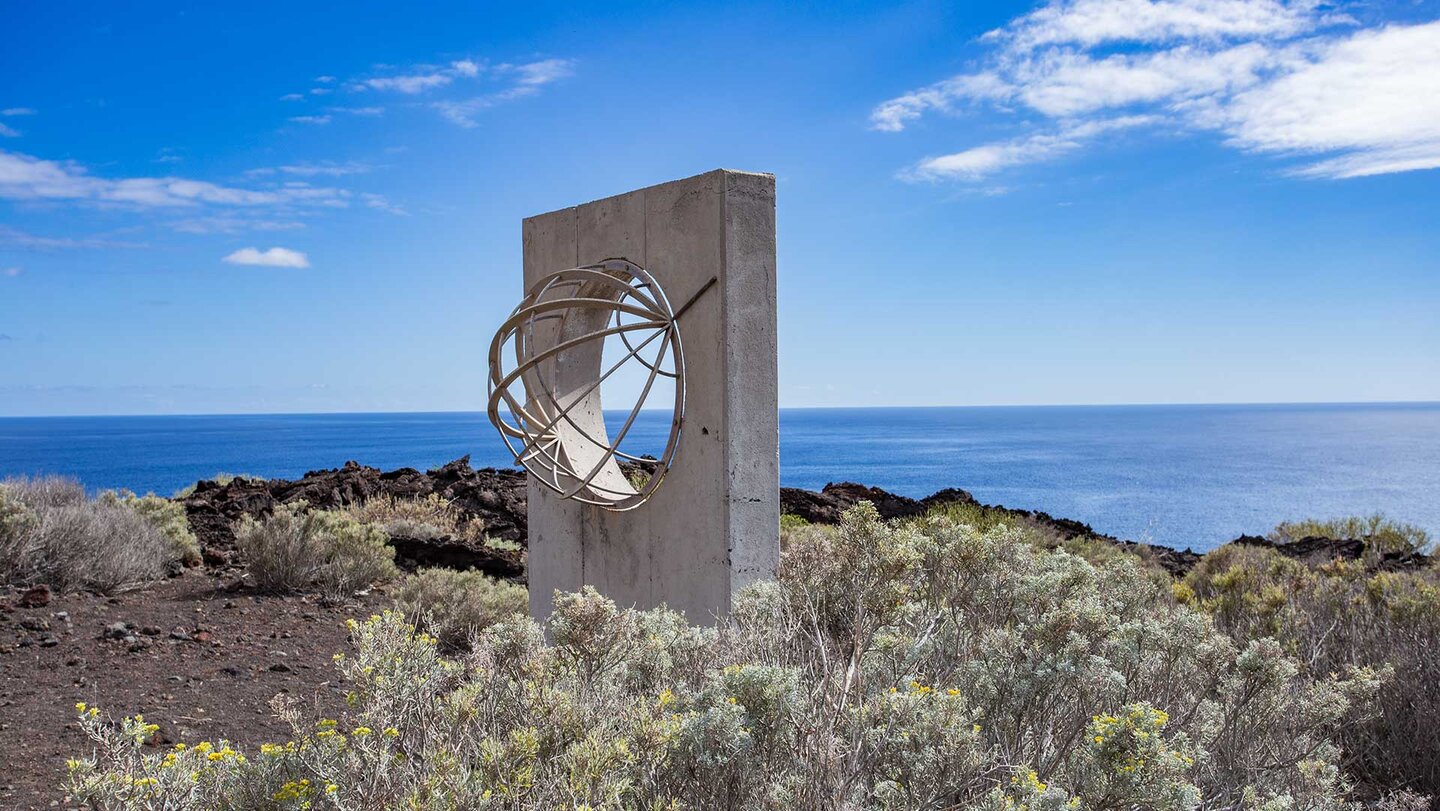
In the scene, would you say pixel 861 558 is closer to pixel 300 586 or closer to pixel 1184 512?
pixel 300 586

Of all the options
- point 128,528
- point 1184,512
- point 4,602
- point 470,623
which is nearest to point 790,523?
point 470,623

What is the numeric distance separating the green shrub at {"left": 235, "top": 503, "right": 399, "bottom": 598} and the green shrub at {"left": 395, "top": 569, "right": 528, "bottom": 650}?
2.55 feet

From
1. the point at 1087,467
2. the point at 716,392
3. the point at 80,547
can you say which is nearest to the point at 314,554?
the point at 80,547

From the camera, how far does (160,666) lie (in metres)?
A: 5.29

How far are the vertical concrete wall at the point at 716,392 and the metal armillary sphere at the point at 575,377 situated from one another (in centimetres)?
13

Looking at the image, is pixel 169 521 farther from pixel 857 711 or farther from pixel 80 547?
pixel 857 711

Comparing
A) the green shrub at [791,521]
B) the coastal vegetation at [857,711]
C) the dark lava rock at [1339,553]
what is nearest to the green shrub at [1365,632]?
the coastal vegetation at [857,711]

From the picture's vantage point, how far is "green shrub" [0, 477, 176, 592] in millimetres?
6688

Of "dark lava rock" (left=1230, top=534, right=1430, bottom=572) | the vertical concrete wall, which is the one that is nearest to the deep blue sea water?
"dark lava rock" (left=1230, top=534, right=1430, bottom=572)

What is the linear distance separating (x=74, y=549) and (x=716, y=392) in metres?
5.20

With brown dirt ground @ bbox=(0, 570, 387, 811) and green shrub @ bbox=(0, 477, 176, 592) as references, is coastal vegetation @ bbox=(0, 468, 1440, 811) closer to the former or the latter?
brown dirt ground @ bbox=(0, 570, 387, 811)

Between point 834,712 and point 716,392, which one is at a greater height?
point 716,392

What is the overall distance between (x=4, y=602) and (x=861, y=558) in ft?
20.4

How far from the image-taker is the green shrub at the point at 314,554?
699 cm
